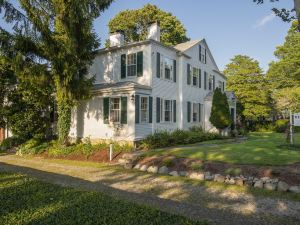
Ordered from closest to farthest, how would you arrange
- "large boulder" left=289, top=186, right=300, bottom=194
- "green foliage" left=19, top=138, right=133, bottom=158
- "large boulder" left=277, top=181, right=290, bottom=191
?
"large boulder" left=289, top=186, right=300, bottom=194
"large boulder" left=277, top=181, right=290, bottom=191
"green foliage" left=19, top=138, right=133, bottom=158

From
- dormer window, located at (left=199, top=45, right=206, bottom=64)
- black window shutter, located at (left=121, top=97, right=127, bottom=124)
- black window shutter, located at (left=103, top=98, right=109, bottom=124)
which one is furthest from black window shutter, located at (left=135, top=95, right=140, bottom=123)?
dormer window, located at (left=199, top=45, right=206, bottom=64)

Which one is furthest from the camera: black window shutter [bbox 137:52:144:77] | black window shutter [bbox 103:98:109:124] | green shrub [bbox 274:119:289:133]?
green shrub [bbox 274:119:289:133]

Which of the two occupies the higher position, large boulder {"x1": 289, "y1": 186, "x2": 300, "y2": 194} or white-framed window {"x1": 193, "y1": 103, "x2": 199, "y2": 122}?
white-framed window {"x1": 193, "y1": 103, "x2": 199, "y2": 122}

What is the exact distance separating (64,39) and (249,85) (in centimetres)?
2425

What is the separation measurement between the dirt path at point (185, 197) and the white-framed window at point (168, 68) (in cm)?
975

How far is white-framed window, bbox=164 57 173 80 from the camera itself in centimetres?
1958

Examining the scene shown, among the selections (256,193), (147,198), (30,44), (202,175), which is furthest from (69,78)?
(256,193)

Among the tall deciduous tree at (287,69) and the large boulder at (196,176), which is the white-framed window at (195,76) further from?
the tall deciduous tree at (287,69)

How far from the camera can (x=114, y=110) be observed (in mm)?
17344

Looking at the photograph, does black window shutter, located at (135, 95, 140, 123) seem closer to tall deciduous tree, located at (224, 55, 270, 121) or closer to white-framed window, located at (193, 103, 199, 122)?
white-framed window, located at (193, 103, 199, 122)

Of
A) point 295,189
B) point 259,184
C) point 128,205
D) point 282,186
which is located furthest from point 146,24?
point 128,205

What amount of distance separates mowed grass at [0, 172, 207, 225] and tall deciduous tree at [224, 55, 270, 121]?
2851 centimetres

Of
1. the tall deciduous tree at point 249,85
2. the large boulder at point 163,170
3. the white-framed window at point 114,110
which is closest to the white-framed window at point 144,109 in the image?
the white-framed window at point 114,110

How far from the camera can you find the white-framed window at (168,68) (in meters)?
19.6
